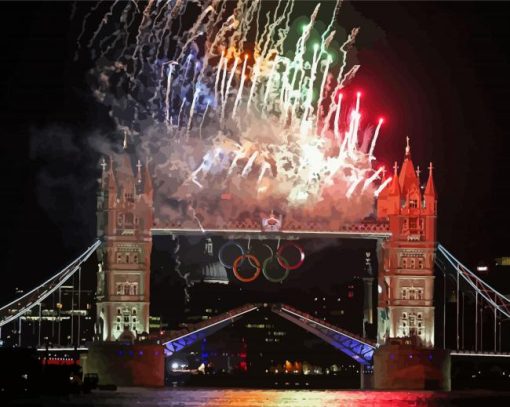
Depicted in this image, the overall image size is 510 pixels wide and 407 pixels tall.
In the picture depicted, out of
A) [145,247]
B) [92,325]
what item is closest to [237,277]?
[145,247]

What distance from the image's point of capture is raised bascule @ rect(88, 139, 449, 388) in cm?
17012

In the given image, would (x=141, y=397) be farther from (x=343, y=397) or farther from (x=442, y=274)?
(x=442, y=274)

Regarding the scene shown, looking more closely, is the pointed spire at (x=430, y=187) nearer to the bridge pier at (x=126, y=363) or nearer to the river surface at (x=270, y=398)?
the river surface at (x=270, y=398)

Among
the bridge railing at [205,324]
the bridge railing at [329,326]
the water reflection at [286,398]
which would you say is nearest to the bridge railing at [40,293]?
the bridge railing at [205,324]

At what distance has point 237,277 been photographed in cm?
17025

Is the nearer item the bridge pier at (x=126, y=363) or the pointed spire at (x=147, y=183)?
the bridge pier at (x=126, y=363)

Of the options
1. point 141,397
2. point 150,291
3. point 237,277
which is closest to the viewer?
point 141,397

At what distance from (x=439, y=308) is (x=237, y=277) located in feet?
97.8

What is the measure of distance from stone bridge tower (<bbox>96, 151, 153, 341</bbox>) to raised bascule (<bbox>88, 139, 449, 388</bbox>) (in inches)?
2.9

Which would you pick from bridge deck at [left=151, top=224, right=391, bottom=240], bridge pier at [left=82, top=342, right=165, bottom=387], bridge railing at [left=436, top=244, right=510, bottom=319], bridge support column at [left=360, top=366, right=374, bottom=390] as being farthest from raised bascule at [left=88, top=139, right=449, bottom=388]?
bridge support column at [left=360, top=366, right=374, bottom=390]

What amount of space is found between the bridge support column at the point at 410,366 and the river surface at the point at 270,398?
79.1 inches

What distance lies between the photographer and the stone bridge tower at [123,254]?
560ft

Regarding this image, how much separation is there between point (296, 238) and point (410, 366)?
12824 millimetres

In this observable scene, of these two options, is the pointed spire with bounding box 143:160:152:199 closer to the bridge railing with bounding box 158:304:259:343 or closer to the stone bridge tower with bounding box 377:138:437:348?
the bridge railing with bounding box 158:304:259:343
